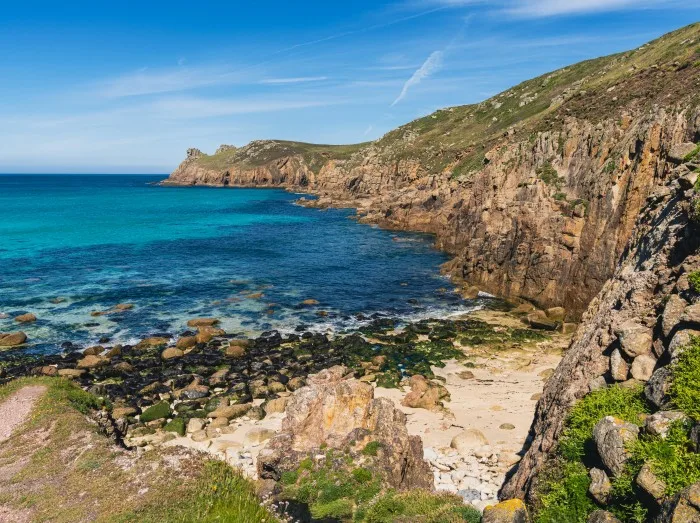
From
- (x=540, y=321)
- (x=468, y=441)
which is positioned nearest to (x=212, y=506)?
(x=468, y=441)

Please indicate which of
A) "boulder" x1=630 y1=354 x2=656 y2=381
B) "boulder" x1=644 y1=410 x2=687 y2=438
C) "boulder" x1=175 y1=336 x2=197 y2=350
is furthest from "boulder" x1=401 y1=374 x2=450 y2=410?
"boulder" x1=175 y1=336 x2=197 y2=350

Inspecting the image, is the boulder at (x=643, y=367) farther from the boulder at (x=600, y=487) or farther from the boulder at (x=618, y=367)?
the boulder at (x=600, y=487)

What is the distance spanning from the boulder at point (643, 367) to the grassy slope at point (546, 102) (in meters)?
50.0

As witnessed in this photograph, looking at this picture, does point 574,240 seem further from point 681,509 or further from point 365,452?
point 681,509

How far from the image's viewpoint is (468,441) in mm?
24922

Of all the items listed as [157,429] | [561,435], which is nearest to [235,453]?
[157,429]

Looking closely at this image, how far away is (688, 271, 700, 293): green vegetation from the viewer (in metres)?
14.0

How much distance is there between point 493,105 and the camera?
162 metres

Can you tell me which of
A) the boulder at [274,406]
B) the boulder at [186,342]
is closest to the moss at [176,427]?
the boulder at [274,406]

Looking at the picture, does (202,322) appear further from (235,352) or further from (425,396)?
(425,396)

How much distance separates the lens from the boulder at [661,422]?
1116 cm

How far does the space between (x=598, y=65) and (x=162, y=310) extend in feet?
440

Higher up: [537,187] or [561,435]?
[537,187]

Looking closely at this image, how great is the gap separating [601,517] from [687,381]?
13.6 feet
